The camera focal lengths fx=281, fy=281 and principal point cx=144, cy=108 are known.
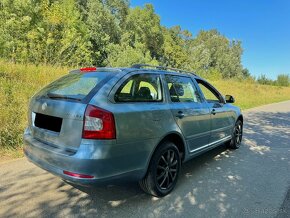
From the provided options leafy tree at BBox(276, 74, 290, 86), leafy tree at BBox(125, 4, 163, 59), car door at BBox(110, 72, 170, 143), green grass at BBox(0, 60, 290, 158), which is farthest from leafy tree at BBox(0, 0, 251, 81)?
car door at BBox(110, 72, 170, 143)

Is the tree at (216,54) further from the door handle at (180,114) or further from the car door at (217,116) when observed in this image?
the door handle at (180,114)

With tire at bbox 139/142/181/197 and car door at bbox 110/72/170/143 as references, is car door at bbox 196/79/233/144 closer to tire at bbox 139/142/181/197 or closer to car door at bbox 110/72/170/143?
tire at bbox 139/142/181/197

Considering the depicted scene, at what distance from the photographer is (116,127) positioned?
10.1 ft

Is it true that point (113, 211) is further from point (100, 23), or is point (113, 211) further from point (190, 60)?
point (190, 60)

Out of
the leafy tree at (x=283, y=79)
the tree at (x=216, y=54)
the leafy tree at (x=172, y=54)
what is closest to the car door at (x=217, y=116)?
the leafy tree at (x=172, y=54)

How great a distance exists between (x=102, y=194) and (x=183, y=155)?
1369mm

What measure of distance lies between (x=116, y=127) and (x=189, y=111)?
1681 mm

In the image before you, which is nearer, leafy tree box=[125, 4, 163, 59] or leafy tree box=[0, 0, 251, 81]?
leafy tree box=[0, 0, 251, 81]

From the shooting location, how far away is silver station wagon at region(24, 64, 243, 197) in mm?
3008

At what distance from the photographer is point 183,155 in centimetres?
437

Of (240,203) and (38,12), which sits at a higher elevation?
(38,12)

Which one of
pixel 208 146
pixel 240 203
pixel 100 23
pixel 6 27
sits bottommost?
pixel 240 203

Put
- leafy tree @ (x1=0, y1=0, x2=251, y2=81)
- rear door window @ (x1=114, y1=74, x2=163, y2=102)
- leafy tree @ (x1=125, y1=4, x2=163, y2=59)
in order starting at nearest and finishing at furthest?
rear door window @ (x1=114, y1=74, x2=163, y2=102) < leafy tree @ (x1=0, y1=0, x2=251, y2=81) < leafy tree @ (x1=125, y1=4, x2=163, y2=59)

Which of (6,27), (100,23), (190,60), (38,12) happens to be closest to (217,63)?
(190,60)
